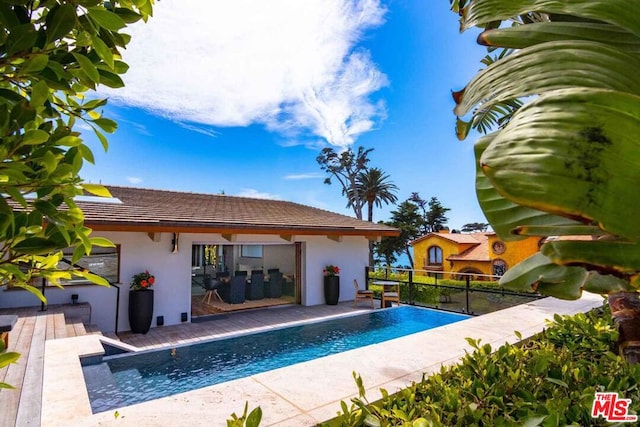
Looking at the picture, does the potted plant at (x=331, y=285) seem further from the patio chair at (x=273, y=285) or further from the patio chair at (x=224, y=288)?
the patio chair at (x=224, y=288)

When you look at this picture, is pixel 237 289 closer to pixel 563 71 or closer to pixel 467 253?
pixel 563 71

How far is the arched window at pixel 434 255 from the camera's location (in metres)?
29.7

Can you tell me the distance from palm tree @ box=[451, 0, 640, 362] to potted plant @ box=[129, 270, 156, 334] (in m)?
9.44

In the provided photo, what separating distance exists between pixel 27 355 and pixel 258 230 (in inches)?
244

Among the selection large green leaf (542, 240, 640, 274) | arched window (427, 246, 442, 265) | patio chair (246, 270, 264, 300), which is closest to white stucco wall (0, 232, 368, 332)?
patio chair (246, 270, 264, 300)

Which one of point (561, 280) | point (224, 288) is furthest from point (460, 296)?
point (561, 280)

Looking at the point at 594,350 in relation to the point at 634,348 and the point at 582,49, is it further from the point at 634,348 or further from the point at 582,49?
the point at 582,49

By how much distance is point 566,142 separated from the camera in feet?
1.17

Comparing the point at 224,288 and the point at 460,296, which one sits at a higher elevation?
the point at 224,288

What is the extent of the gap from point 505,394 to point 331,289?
33.9ft

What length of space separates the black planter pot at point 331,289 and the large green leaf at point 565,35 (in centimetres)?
1215

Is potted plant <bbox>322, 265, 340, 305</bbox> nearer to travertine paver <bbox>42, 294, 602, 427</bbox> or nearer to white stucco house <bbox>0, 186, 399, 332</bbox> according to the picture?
white stucco house <bbox>0, 186, 399, 332</bbox>

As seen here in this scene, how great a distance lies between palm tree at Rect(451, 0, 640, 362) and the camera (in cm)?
35

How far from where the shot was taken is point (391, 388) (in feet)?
9.51
